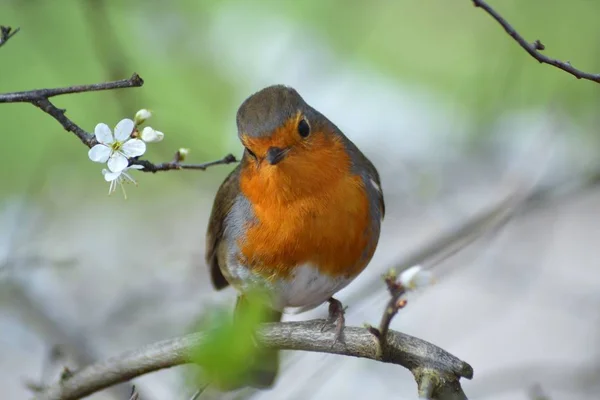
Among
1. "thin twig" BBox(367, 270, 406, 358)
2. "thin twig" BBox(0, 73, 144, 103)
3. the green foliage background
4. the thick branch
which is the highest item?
the green foliage background

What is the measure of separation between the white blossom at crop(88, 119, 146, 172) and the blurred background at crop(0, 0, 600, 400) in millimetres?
1977

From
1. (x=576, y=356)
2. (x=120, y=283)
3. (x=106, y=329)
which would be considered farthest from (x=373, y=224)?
(x=576, y=356)

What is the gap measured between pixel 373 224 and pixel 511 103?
249cm

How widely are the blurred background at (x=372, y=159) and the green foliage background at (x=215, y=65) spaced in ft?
0.07

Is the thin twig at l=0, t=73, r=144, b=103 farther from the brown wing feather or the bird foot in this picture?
the brown wing feather

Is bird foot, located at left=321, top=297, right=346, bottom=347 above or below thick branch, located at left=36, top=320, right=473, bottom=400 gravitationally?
above

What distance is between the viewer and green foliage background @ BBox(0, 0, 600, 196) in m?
5.64

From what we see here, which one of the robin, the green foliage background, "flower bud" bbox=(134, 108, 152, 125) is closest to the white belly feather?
the robin

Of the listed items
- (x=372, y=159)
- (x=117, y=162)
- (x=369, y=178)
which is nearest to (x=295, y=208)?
(x=369, y=178)

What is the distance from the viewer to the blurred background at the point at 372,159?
4707mm

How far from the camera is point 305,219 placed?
10.4 ft

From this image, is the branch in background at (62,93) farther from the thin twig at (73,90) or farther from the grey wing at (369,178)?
the grey wing at (369,178)

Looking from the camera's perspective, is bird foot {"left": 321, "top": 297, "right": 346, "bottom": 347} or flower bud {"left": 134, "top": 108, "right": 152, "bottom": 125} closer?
flower bud {"left": 134, "top": 108, "right": 152, "bottom": 125}

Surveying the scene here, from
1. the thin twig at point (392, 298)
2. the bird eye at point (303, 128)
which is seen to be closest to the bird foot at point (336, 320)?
the thin twig at point (392, 298)
